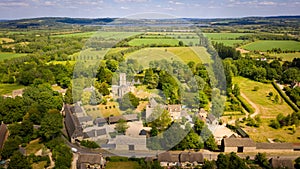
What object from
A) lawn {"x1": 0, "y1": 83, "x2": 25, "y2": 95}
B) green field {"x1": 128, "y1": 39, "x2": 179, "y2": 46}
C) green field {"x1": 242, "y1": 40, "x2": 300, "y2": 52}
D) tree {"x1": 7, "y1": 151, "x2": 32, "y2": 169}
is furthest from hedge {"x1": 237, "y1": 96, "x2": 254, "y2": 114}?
green field {"x1": 242, "y1": 40, "x2": 300, "y2": 52}

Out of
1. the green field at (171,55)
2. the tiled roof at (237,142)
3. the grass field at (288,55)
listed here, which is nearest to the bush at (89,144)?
the tiled roof at (237,142)

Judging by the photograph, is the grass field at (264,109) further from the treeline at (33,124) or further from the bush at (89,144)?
the treeline at (33,124)

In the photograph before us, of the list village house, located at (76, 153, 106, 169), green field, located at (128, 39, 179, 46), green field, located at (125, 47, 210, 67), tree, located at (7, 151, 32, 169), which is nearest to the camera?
tree, located at (7, 151, 32, 169)

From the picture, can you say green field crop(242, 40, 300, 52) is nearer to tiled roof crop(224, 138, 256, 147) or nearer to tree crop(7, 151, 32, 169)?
tiled roof crop(224, 138, 256, 147)

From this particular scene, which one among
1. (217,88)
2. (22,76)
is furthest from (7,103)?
(217,88)

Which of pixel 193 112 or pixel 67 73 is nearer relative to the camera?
pixel 193 112

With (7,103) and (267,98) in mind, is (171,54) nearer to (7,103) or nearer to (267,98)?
(267,98)
